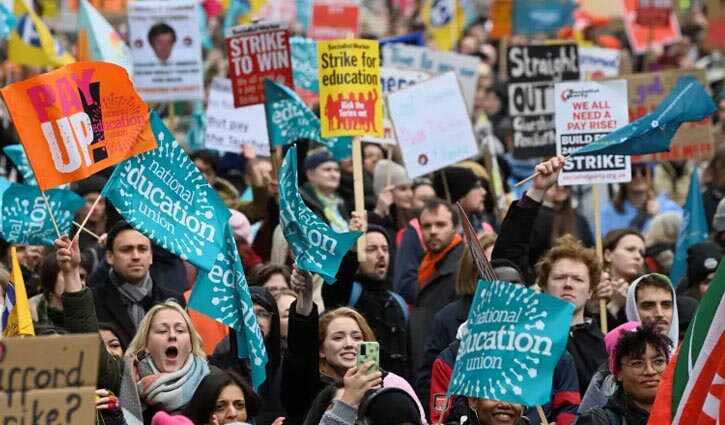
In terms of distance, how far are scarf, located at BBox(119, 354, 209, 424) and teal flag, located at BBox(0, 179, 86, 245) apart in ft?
9.46

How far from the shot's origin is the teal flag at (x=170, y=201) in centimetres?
965

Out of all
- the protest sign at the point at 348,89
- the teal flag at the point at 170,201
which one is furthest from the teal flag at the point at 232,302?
the protest sign at the point at 348,89

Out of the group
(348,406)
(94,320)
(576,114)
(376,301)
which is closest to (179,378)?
(94,320)

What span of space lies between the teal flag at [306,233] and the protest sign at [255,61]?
12.8 feet

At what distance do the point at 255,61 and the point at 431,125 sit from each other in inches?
52.6

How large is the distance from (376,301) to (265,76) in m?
2.58

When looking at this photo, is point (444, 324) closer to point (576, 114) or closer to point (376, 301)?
point (376, 301)

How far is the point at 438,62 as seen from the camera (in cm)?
1706

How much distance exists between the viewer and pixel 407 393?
27.0 feet

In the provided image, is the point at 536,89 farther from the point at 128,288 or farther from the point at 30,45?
the point at 128,288

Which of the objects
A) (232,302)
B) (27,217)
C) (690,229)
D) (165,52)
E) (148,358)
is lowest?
(690,229)

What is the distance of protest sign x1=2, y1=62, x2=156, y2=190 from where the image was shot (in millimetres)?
9805

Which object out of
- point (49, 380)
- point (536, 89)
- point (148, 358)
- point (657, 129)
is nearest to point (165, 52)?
point (536, 89)

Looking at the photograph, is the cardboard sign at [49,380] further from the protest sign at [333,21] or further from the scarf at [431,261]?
the protest sign at [333,21]
